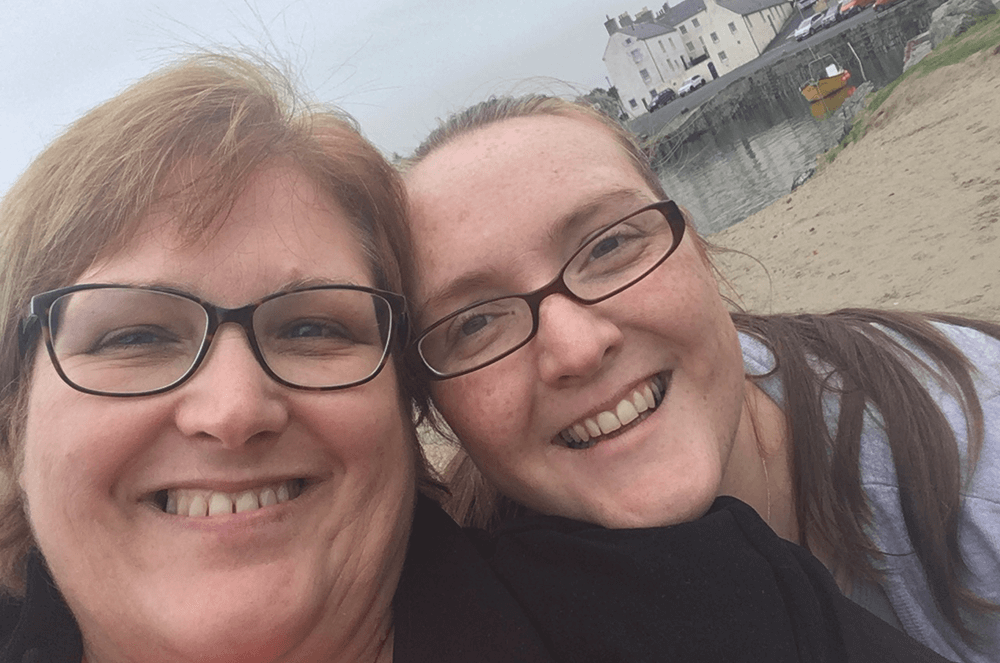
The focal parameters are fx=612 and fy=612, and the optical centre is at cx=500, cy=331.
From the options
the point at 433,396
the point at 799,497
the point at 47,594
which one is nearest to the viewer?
the point at 47,594

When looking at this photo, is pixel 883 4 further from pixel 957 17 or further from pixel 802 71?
pixel 957 17

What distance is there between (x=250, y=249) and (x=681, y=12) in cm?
8212

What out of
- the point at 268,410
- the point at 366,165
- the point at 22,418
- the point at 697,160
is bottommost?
the point at 697,160

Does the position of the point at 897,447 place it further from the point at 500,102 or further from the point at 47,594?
the point at 47,594

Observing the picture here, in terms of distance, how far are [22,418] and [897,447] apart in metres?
2.38

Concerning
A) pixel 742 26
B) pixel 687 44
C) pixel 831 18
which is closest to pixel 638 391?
pixel 831 18

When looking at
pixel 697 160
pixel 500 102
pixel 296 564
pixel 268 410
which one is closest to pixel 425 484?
pixel 296 564

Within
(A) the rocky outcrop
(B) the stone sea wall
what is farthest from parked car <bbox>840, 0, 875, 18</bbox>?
(A) the rocky outcrop

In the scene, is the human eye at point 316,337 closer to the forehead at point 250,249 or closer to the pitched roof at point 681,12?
the forehead at point 250,249

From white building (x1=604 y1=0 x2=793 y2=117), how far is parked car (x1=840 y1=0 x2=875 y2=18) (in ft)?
69.9

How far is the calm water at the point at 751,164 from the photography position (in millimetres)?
18359

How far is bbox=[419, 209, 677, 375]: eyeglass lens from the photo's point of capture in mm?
1702

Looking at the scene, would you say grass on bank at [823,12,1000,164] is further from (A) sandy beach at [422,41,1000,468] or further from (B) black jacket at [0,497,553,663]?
(B) black jacket at [0,497,553,663]

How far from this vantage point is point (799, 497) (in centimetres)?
207
